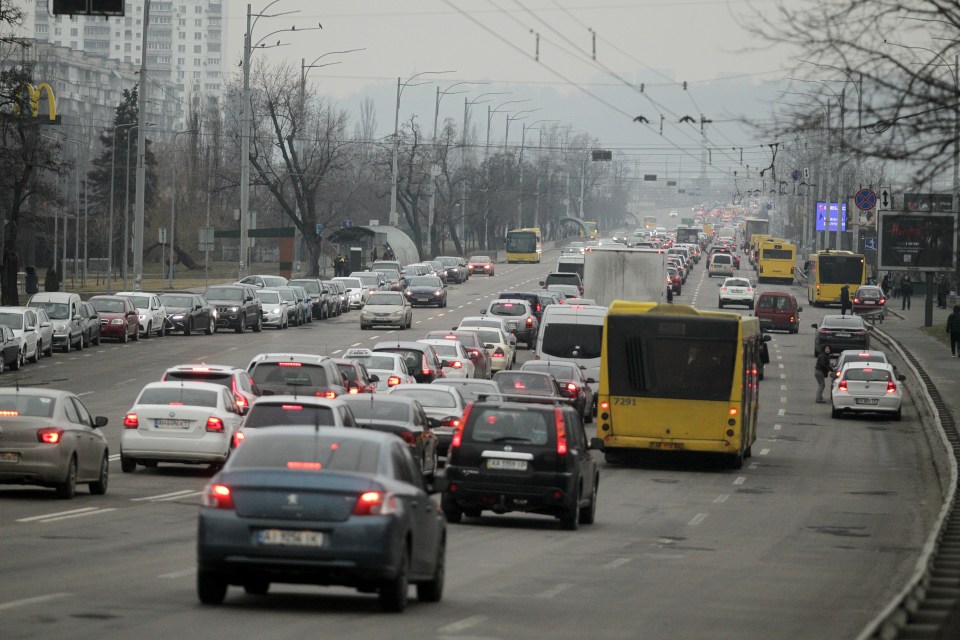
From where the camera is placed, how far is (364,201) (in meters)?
174

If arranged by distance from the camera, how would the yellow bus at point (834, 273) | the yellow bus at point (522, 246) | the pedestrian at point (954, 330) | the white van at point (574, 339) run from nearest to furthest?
the white van at point (574, 339), the pedestrian at point (954, 330), the yellow bus at point (834, 273), the yellow bus at point (522, 246)

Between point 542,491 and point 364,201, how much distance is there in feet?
508

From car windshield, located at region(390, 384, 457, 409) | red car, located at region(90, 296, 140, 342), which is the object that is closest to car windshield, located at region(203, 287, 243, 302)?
red car, located at region(90, 296, 140, 342)

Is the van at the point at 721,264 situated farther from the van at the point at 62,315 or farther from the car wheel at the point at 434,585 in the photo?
the car wheel at the point at 434,585

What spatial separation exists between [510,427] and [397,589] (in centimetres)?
847

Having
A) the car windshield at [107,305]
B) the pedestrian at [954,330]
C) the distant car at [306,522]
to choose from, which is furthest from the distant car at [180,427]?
the pedestrian at [954,330]

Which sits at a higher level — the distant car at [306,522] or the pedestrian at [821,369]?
the distant car at [306,522]

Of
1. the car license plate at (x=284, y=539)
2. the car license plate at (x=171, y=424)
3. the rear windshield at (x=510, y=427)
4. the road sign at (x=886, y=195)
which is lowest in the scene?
the car license plate at (x=171, y=424)

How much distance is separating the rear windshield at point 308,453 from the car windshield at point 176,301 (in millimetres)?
50655

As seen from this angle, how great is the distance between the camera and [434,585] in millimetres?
13086

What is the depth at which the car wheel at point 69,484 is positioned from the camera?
2128 cm

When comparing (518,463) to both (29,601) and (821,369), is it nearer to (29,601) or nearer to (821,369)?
(29,601)

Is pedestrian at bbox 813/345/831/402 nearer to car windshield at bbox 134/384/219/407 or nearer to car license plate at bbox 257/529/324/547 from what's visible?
car windshield at bbox 134/384/219/407

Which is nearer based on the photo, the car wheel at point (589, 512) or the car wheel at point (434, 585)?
the car wheel at point (434, 585)
